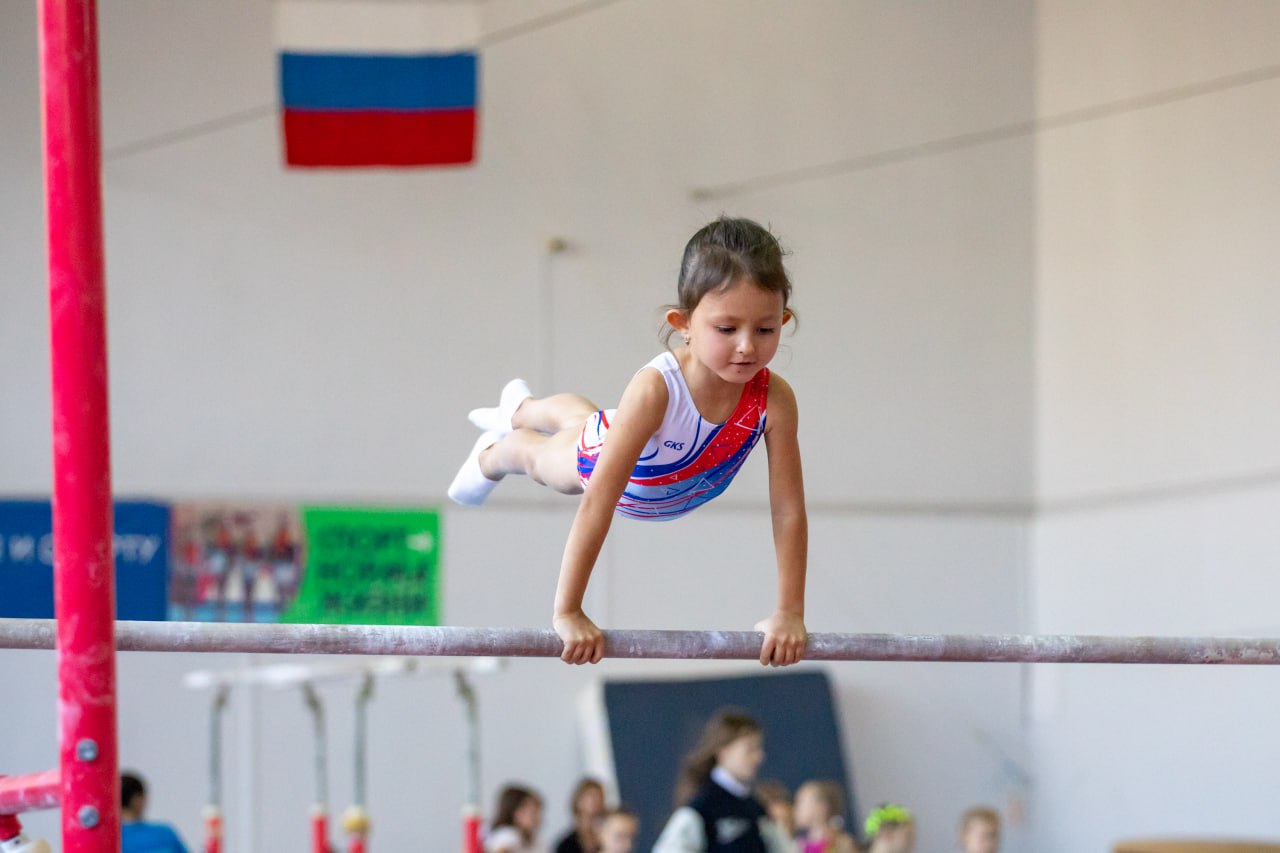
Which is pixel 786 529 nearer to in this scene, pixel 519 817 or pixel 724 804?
pixel 724 804

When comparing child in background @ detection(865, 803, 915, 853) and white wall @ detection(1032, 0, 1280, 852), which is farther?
white wall @ detection(1032, 0, 1280, 852)

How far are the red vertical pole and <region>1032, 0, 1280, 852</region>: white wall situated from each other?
275 inches

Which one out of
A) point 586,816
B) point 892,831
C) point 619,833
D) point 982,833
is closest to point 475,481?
point 619,833

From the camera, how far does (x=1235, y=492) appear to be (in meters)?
7.97

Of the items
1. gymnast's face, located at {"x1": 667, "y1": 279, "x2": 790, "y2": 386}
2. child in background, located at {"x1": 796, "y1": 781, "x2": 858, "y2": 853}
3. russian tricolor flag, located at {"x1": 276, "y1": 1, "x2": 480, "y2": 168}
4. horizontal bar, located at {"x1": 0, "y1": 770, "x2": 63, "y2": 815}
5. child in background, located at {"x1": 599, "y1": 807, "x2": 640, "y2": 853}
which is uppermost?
russian tricolor flag, located at {"x1": 276, "y1": 1, "x2": 480, "y2": 168}

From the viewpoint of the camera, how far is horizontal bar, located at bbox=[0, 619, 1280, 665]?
2711mm

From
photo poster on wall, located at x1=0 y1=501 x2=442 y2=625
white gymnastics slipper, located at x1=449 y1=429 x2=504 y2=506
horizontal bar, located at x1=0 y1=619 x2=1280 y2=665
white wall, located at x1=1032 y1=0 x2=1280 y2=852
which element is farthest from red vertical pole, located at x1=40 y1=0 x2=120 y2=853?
white wall, located at x1=1032 y1=0 x2=1280 y2=852

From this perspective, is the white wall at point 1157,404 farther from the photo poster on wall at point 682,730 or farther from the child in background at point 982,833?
the child in background at point 982,833

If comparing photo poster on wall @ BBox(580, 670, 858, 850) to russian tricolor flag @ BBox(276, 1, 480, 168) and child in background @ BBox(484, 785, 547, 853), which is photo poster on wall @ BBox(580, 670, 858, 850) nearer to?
child in background @ BBox(484, 785, 547, 853)

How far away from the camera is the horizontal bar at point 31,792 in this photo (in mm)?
2045

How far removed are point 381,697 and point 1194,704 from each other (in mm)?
4510

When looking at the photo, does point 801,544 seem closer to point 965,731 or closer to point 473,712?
point 473,712

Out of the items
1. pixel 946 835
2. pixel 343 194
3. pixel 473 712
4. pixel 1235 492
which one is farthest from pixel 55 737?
pixel 1235 492

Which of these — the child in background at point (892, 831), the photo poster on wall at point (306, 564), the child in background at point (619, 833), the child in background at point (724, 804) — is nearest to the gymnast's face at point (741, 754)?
the child in background at point (724, 804)
